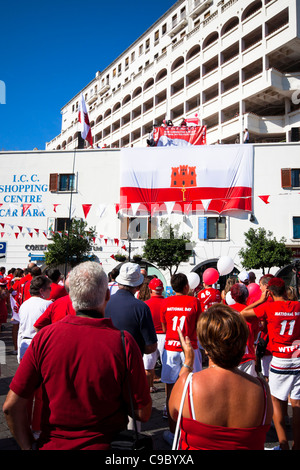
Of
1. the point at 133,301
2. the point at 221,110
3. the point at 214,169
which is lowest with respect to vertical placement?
the point at 133,301

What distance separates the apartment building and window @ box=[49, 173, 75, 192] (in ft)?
42.3

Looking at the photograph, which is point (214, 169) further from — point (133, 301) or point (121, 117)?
point (121, 117)

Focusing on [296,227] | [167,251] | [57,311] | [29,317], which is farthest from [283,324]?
[296,227]

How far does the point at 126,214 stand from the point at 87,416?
20.7m

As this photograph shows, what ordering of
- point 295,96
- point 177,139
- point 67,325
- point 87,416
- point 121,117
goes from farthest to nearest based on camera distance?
point 121,117
point 295,96
point 177,139
point 67,325
point 87,416

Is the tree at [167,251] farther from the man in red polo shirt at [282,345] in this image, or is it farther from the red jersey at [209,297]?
the man in red polo shirt at [282,345]

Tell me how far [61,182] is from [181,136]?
8.71 meters

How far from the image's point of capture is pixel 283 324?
3.74 meters

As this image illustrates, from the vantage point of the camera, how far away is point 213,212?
70.8ft

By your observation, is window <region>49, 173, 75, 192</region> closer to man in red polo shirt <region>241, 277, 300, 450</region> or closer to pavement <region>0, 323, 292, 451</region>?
pavement <region>0, 323, 292, 451</region>

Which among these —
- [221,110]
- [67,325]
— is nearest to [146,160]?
[221,110]

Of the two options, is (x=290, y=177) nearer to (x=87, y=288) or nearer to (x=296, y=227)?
(x=296, y=227)

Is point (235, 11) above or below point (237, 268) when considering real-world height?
above

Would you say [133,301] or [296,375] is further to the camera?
[296,375]
